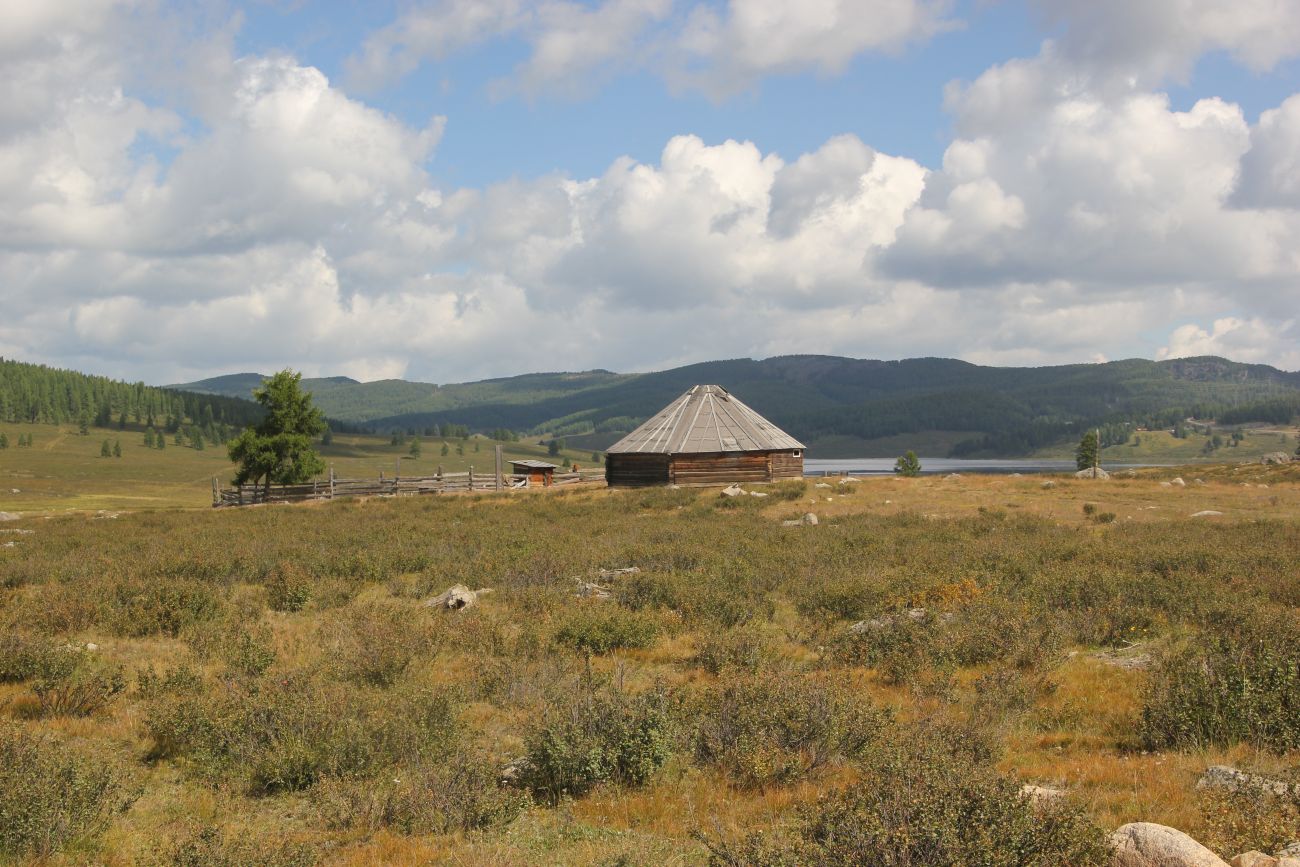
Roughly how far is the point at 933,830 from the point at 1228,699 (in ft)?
16.6

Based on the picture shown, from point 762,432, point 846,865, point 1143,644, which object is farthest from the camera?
point 762,432

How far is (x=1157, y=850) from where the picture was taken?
4.93 meters

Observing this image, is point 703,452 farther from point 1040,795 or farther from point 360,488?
point 1040,795

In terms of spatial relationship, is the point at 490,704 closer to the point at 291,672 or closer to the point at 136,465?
the point at 291,672

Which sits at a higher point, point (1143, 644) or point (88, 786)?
point (88, 786)

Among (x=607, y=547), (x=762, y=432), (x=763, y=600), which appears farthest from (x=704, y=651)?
(x=762, y=432)

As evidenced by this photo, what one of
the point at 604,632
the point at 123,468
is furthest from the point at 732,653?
the point at 123,468

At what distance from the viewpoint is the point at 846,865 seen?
467cm

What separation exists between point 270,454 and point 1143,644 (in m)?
47.7

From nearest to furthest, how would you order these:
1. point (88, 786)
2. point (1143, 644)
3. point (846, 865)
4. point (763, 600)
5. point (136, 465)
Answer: point (846, 865) < point (88, 786) < point (1143, 644) < point (763, 600) < point (136, 465)

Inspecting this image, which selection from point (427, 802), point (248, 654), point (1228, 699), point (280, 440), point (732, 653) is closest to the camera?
point (427, 802)

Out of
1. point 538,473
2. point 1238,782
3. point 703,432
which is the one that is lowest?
point 538,473

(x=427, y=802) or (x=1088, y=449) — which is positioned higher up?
(x=427, y=802)

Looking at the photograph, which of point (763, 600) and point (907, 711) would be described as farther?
point (763, 600)
